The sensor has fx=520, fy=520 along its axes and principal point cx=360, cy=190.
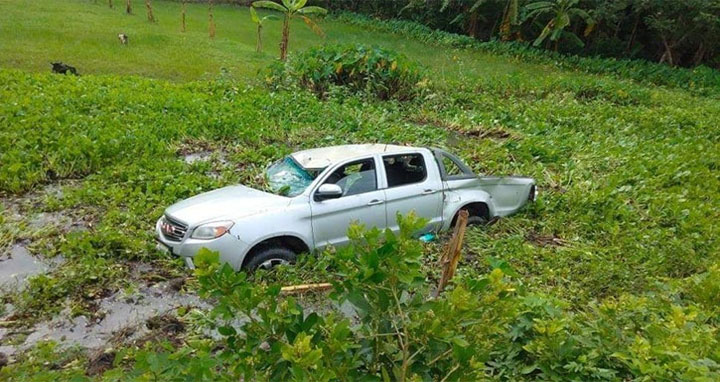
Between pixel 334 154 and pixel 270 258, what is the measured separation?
5.76 feet

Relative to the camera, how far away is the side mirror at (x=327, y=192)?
20.9 ft

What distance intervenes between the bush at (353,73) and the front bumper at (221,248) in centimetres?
885

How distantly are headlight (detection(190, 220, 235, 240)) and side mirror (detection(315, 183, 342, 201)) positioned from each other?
1.12m

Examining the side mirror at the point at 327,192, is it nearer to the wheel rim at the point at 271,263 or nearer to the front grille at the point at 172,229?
the wheel rim at the point at 271,263

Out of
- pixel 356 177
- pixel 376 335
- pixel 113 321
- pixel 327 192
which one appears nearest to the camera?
pixel 376 335

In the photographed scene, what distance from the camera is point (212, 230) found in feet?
19.2

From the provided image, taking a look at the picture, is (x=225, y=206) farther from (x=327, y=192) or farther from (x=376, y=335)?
(x=376, y=335)

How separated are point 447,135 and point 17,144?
825cm

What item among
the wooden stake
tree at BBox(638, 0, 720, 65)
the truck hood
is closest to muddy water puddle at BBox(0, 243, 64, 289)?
the truck hood

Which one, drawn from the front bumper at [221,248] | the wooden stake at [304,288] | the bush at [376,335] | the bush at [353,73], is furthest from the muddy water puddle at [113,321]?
the bush at [353,73]

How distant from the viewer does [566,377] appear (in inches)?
135

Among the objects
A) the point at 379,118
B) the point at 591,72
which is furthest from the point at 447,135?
the point at 591,72

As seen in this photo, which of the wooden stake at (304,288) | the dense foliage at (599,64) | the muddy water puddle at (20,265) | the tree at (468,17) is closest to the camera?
the wooden stake at (304,288)

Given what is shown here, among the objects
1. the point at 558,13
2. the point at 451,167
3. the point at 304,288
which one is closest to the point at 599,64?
the point at 558,13
